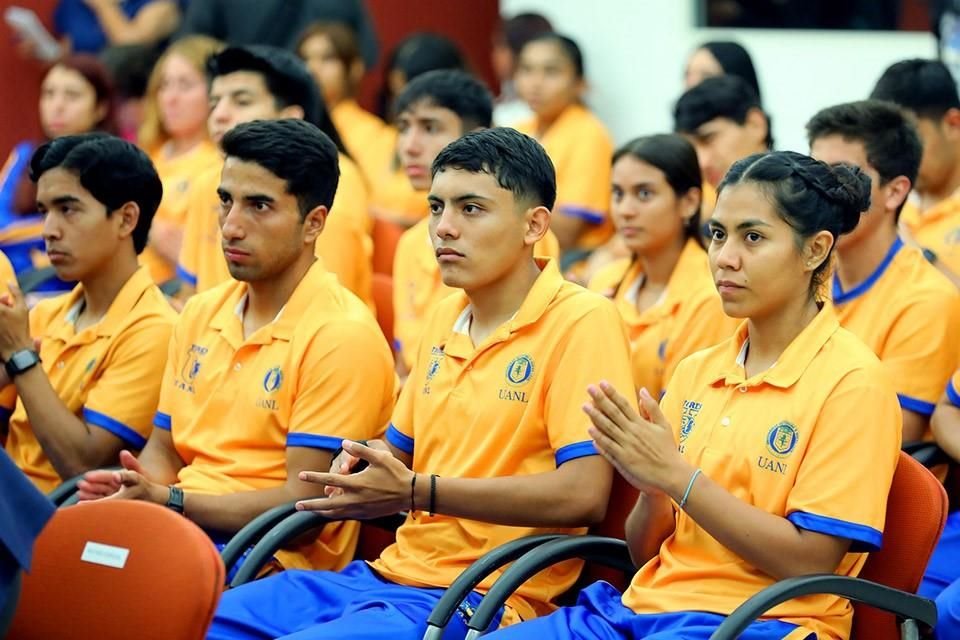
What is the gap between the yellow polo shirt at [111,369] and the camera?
13.8 feet

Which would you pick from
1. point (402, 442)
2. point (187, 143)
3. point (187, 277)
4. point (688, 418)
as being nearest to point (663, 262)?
point (402, 442)

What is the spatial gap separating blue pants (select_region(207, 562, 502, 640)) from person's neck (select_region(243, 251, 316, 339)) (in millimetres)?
716

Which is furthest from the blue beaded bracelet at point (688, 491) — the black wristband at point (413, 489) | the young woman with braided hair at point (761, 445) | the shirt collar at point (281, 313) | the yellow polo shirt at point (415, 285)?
the yellow polo shirt at point (415, 285)

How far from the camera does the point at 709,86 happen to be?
5363 mm

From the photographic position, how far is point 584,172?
6.54 meters

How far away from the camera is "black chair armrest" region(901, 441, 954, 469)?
3.76 m

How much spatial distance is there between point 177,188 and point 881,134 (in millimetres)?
3208

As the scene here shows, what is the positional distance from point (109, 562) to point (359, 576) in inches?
31.2

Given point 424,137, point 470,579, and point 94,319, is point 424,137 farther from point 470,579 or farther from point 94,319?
point 470,579

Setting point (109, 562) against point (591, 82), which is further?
point (591, 82)

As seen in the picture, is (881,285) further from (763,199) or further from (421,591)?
(421,591)

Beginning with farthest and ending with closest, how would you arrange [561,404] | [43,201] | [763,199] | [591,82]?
1. [591,82]
2. [43,201]
3. [561,404]
4. [763,199]

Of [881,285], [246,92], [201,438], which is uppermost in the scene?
[246,92]

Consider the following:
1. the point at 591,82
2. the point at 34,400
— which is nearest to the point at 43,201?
the point at 34,400
